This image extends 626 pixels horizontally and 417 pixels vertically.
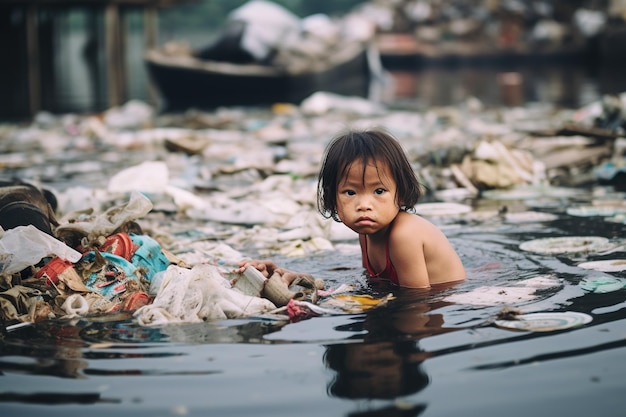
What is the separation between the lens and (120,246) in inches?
135

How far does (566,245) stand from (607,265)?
485 millimetres

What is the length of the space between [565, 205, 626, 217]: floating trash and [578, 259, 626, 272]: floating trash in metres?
1.26

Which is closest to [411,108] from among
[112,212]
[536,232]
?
[536,232]

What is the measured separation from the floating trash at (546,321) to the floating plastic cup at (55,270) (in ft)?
5.04

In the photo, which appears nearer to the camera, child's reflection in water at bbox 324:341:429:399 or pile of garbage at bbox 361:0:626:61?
child's reflection in water at bbox 324:341:429:399

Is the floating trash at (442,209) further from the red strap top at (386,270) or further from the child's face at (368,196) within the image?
the child's face at (368,196)

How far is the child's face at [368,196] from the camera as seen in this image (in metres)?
3.14

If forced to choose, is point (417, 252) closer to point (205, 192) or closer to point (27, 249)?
point (27, 249)

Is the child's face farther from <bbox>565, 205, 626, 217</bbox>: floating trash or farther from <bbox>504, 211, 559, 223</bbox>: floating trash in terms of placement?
<bbox>565, 205, 626, 217</bbox>: floating trash

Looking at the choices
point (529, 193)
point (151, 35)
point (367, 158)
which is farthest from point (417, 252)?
point (151, 35)

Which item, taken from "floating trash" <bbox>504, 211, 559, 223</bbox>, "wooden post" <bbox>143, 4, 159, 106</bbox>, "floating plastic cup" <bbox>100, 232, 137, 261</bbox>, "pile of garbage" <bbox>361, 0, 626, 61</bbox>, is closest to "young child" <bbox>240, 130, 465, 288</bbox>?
"floating plastic cup" <bbox>100, 232, 137, 261</bbox>

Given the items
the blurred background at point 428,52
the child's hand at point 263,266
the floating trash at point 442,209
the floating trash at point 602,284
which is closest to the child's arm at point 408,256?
the child's hand at point 263,266

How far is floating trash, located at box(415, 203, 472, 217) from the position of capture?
17.3ft

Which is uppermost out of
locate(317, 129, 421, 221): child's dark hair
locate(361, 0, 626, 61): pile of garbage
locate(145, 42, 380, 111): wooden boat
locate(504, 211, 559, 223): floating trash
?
locate(361, 0, 626, 61): pile of garbage
